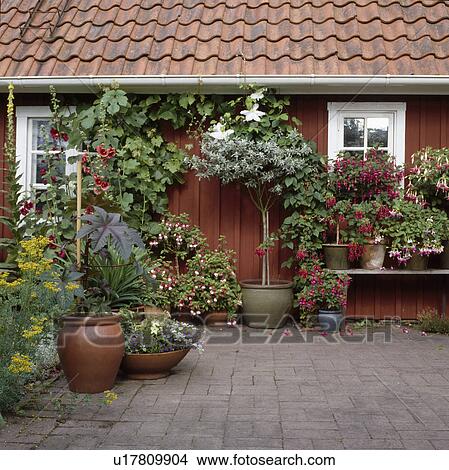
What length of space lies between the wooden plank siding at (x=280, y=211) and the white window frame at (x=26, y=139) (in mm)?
119

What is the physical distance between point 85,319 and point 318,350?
2.47 metres

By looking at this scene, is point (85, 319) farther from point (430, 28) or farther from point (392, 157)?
point (430, 28)

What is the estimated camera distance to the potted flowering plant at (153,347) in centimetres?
479

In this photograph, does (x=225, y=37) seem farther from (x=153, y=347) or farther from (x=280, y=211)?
(x=153, y=347)

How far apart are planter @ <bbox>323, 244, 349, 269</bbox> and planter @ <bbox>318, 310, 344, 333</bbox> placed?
1.62 feet

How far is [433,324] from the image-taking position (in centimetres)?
700

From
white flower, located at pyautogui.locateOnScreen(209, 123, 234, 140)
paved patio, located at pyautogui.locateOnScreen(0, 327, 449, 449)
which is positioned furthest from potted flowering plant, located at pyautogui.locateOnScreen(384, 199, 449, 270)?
white flower, located at pyautogui.locateOnScreen(209, 123, 234, 140)

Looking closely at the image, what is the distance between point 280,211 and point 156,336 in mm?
3109

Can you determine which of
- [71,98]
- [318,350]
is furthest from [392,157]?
[71,98]

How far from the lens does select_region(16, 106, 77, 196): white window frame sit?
773 centimetres

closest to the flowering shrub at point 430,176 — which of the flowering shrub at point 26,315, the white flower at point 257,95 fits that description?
the white flower at point 257,95

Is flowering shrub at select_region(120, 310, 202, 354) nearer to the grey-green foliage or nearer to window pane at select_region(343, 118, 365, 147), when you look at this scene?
the grey-green foliage

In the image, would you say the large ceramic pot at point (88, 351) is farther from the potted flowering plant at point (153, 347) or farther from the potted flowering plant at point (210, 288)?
the potted flowering plant at point (210, 288)

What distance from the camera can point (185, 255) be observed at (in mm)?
7422
